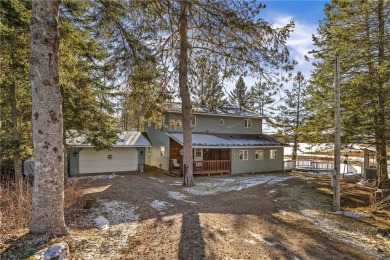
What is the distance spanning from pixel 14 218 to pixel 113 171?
15019 millimetres

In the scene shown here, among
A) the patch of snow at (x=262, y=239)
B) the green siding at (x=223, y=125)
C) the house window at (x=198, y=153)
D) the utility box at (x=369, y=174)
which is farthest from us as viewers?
the house window at (x=198, y=153)

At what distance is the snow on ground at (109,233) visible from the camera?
16.3ft

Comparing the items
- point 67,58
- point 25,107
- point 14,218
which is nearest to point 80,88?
point 25,107

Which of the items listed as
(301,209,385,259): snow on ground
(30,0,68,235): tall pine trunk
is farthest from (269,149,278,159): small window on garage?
(30,0,68,235): tall pine trunk

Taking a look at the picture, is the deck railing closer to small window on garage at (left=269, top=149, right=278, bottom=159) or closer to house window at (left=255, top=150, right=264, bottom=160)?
house window at (left=255, top=150, right=264, bottom=160)

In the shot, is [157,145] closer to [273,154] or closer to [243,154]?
[243,154]

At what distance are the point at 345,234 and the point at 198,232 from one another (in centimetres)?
Answer: 453

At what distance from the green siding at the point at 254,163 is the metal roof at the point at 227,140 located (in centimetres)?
63

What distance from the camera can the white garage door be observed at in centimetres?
1933

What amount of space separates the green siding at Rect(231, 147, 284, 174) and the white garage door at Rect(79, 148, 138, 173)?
322 inches

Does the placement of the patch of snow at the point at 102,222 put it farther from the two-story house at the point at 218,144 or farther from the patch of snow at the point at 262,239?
the two-story house at the point at 218,144

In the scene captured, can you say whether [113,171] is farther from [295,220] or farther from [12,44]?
[295,220]

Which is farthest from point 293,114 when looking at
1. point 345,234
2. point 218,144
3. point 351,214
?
point 345,234

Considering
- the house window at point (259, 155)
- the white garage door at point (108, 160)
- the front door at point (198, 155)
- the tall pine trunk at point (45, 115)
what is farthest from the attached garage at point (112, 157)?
the tall pine trunk at point (45, 115)
